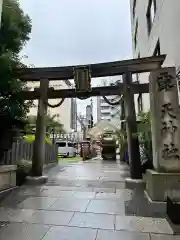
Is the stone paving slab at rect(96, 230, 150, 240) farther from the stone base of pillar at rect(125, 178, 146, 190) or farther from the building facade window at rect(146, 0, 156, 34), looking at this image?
the building facade window at rect(146, 0, 156, 34)

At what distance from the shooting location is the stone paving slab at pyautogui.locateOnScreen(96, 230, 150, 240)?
370cm

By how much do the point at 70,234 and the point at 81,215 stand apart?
1.00 m

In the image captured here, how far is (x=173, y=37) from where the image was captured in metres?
8.91

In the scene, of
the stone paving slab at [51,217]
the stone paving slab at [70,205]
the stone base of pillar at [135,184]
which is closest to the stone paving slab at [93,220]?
the stone paving slab at [51,217]

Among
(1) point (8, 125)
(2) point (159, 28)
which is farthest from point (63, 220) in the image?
(2) point (159, 28)

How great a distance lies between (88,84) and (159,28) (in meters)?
5.18

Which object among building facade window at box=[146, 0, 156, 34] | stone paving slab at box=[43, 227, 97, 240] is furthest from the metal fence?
building facade window at box=[146, 0, 156, 34]

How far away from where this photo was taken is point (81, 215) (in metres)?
4.82

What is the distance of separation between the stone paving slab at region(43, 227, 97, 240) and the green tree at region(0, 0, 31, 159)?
4.55m

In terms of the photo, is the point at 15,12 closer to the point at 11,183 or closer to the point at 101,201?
the point at 11,183

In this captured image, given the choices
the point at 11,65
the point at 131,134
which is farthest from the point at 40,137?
the point at 131,134

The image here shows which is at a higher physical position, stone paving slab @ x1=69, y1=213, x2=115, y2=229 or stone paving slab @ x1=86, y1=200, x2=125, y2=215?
stone paving slab @ x1=86, y1=200, x2=125, y2=215

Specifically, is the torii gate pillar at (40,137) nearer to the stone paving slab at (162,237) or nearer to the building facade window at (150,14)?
the stone paving slab at (162,237)

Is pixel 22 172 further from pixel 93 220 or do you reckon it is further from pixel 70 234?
pixel 70 234
